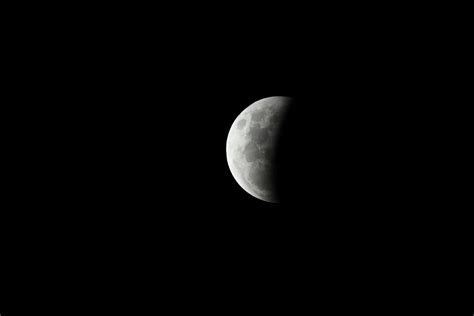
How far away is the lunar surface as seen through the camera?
5.88 m

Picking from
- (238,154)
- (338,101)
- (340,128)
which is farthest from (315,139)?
(238,154)

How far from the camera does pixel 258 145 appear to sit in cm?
592

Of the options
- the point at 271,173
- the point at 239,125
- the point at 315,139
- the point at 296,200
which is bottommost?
the point at 296,200

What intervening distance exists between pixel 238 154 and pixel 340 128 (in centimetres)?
155

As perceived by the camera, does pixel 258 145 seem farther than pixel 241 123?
No

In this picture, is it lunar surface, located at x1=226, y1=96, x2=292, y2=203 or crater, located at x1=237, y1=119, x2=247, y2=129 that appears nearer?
lunar surface, located at x1=226, y1=96, x2=292, y2=203

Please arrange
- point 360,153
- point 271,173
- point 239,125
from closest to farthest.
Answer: point 360,153 → point 271,173 → point 239,125

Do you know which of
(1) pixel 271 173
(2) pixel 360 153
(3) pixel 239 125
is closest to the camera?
(2) pixel 360 153

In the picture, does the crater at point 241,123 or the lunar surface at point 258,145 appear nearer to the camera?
the lunar surface at point 258,145

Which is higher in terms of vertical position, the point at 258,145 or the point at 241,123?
the point at 241,123

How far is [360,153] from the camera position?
5.53 metres

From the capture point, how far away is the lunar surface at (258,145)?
→ 588 centimetres

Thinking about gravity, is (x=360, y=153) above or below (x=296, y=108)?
below

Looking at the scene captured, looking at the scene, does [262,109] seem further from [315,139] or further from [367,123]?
[367,123]
